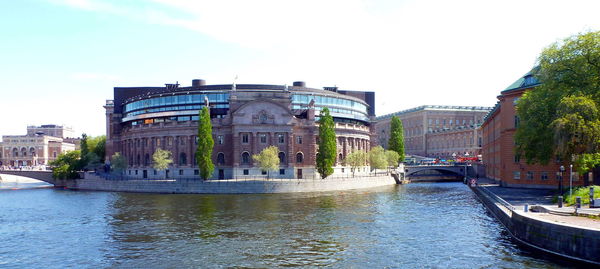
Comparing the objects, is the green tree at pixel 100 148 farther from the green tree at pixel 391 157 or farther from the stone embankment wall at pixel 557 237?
the stone embankment wall at pixel 557 237

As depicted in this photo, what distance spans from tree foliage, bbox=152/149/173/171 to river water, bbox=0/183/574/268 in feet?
98.3

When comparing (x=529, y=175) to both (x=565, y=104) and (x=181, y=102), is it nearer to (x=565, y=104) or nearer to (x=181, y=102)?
(x=565, y=104)

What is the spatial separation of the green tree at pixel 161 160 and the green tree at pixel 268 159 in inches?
829

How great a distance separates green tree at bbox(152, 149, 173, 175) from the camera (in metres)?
100

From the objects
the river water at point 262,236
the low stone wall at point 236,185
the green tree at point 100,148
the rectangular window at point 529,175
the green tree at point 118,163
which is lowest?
the river water at point 262,236

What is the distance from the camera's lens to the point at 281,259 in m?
34.7

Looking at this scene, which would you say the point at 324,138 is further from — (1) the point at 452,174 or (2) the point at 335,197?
(1) the point at 452,174

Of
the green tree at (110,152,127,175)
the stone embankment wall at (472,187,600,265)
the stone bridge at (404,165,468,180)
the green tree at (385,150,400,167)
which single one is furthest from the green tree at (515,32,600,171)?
the green tree at (110,152,127,175)

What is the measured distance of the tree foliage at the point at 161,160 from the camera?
328ft

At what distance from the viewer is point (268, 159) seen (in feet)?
301

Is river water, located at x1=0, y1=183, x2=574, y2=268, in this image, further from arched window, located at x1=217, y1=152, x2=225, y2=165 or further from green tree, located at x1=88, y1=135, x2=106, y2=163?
green tree, located at x1=88, y1=135, x2=106, y2=163

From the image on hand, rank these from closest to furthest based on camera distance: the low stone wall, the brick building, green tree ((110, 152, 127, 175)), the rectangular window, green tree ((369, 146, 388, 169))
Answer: the brick building → the rectangular window → the low stone wall → green tree ((369, 146, 388, 169)) → green tree ((110, 152, 127, 175))

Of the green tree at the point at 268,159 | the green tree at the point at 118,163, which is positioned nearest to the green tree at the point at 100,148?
the green tree at the point at 118,163

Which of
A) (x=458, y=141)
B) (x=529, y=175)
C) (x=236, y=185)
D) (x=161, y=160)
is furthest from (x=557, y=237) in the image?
(x=458, y=141)
